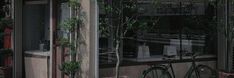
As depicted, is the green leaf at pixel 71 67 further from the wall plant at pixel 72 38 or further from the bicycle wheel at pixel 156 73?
the bicycle wheel at pixel 156 73

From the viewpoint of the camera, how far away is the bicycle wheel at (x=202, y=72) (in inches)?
444

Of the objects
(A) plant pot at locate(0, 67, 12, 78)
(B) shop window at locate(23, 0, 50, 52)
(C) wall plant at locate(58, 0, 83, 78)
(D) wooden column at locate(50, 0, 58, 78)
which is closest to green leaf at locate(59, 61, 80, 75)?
(C) wall plant at locate(58, 0, 83, 78)

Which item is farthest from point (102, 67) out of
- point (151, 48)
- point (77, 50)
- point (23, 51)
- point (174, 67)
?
point (23, 51)

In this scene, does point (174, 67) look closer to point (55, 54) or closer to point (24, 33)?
point (55, 54)

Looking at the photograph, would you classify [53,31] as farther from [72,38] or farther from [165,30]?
[165,30]

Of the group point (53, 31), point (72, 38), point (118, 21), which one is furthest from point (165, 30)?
point (53, 31)

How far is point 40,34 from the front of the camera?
11.9 metres

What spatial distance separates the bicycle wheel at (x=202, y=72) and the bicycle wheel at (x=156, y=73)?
2.43ft

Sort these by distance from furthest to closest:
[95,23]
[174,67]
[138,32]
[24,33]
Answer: [24,33] < [174,67] < [138,32] < [95,23]

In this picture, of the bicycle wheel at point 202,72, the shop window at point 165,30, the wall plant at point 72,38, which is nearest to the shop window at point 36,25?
the wall plant at point 72,38

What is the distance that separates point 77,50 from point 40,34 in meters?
2.29

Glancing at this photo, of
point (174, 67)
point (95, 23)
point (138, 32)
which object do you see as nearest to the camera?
point (95, 23)

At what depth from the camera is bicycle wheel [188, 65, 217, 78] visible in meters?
11.3

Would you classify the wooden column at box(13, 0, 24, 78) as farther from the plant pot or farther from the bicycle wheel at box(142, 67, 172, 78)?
the bicycle wheel at box(142, 67, 172, 78)
